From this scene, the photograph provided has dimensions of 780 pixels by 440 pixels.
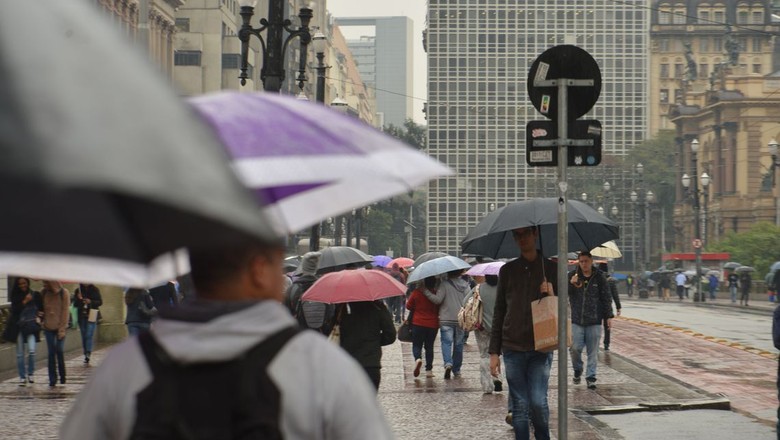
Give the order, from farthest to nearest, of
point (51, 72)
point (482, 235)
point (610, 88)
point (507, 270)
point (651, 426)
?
1. point (610, 88)
2. point (651, 426)
3. point (482, 235)
4. point (507, 270)
5. point (51, 72)

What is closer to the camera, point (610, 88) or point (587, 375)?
point (587, 375)

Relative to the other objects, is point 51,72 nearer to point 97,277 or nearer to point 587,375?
point 97,277

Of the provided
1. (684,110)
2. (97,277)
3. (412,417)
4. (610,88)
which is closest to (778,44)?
(610,88)

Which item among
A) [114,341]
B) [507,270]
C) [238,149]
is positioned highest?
[238,149]

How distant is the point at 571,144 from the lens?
8.98 metres

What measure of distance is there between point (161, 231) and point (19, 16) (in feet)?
1.44

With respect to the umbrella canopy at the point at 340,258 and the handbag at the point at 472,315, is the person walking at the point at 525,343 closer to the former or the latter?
the umbrella canopy at the point at 340,258

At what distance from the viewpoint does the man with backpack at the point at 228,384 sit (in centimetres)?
257

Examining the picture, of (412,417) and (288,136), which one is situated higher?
(288,136)

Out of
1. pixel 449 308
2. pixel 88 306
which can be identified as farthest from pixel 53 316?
pixel 449 308

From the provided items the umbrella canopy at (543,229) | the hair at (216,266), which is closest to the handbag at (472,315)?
the umbrella canopy at (543,229)

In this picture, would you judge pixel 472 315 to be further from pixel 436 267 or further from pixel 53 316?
pixel 53 316

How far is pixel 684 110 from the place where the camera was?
4924 inches

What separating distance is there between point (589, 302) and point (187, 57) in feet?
251
